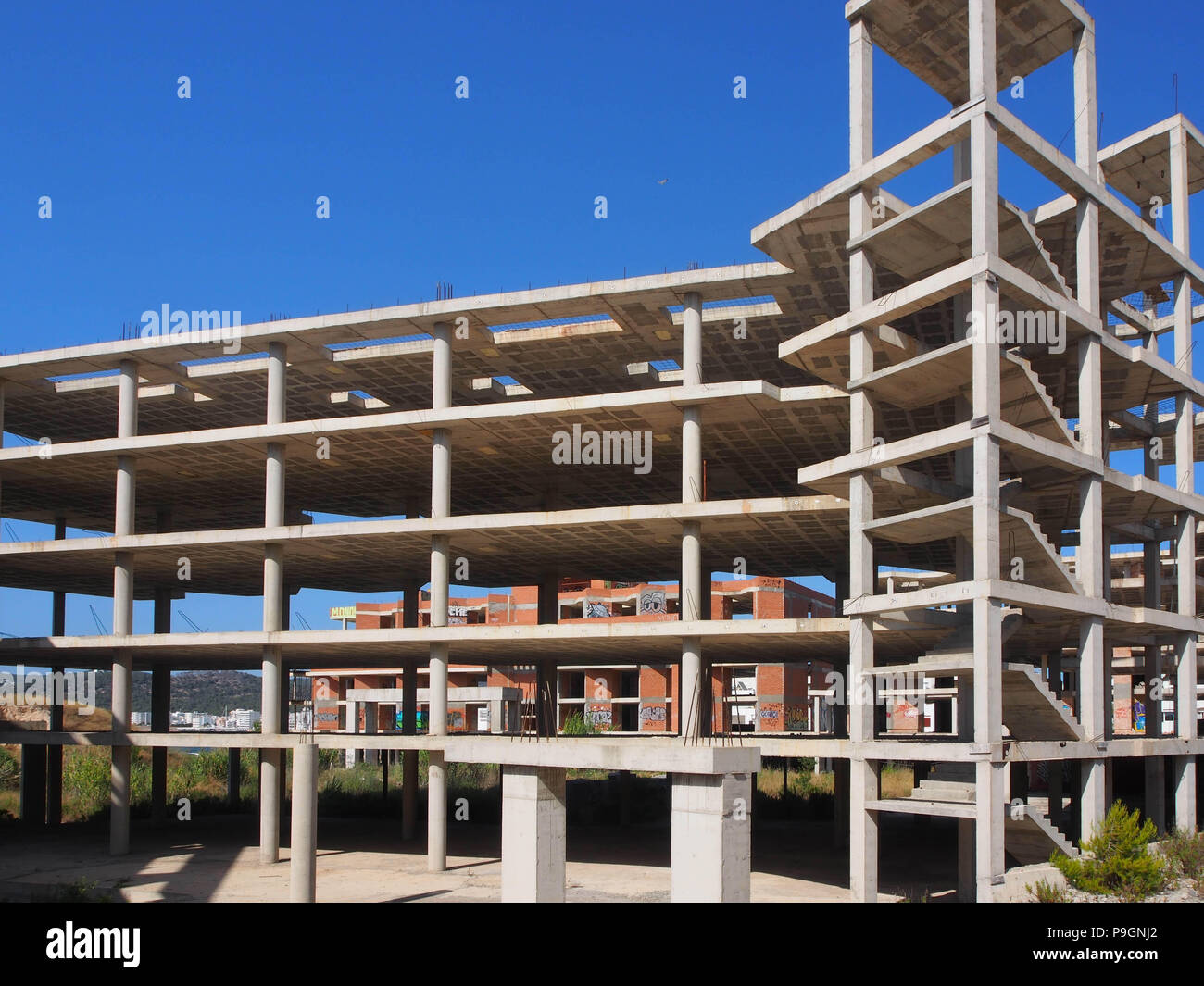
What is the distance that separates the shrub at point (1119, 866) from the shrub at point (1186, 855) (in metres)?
1.52

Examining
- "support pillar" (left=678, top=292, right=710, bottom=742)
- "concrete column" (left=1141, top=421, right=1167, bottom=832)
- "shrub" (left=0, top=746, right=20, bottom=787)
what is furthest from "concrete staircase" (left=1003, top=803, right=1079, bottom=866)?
"shrub" (left=0, top=746, right=20, bottom=787)

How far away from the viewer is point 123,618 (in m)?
38.6

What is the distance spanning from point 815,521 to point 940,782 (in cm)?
→ 959

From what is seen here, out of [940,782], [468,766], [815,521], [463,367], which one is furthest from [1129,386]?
[468,766]

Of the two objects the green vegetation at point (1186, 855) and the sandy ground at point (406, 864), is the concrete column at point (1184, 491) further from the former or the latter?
the sandy ground at point (406, 864)

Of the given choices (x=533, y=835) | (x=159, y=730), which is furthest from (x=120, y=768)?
(x=533, y=835)

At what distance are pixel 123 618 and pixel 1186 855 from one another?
3126cm

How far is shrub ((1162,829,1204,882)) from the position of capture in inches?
1073

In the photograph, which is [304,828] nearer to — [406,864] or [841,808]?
[406,864]

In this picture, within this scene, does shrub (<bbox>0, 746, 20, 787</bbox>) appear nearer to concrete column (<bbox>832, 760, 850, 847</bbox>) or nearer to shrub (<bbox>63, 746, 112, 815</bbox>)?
shrub (<bbox>63, 746, 112, 815</bbox>)

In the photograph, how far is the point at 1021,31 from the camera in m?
29.1

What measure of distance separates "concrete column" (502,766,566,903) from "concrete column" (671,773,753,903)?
297 centimetres

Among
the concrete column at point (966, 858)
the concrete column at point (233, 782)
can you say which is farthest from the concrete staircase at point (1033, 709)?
the concrete column at point (233, 782)
